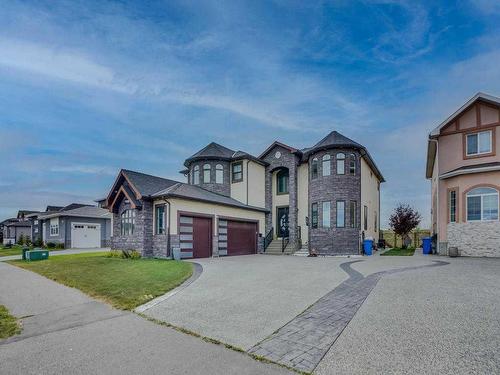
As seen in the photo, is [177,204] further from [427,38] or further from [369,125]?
[369,125]

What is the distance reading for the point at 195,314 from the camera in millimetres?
5902

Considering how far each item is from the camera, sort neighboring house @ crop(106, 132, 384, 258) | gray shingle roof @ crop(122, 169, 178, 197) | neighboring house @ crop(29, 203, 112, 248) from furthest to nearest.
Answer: neighboring house @ crop(29, 203, 112, 248)
gray shingle roof @ crop(122, 169, 178, 197)
neighboring house @ crop(106, 132, 384, 258)

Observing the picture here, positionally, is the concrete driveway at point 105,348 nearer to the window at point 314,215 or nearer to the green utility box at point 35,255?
the green utility box at point 35,255

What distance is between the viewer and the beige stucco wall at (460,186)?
15.2 metres

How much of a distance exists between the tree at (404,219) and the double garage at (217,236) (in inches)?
452

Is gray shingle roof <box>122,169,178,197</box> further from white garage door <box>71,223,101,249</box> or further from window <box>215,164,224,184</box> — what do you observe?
white garage door <box>71,223,101,249</box>

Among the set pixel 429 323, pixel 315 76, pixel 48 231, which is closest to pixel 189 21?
pixel 315 76

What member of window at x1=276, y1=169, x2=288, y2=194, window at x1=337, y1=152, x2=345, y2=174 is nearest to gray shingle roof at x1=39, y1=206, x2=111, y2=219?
window at x1=276, y1=169, x2=288, y2=194

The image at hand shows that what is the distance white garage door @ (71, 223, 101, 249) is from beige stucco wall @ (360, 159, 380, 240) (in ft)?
86.2

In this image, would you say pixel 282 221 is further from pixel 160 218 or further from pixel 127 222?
pixel 127 222

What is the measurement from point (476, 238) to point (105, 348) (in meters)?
17.6

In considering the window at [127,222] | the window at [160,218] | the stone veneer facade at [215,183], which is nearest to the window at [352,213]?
the stone veneer facade at [215,183]

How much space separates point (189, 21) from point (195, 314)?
37.0 feet

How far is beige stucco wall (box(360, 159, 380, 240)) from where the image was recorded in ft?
68.6
